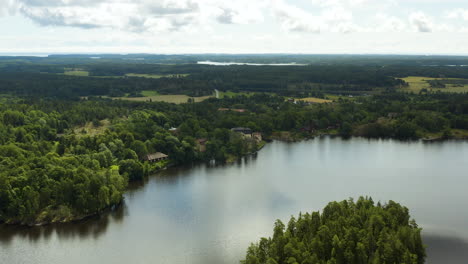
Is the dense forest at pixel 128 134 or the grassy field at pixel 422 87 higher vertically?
the grassy field at pixel 422 87

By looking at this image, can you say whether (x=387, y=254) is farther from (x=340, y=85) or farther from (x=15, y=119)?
(x=340, y=85)

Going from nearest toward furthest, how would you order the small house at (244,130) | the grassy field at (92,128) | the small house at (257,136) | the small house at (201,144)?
the small house at (201,144) → the grassy field at (92,128) → the small house at (257,136) → the small house at (244,130)

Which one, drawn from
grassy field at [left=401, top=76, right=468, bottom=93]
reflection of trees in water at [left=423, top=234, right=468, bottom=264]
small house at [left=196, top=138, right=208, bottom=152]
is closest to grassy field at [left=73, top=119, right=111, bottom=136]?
small house at [left=196, top=138, right=208, bottom=152]

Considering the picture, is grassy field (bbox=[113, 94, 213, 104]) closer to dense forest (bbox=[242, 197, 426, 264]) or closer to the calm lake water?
the calm lake water

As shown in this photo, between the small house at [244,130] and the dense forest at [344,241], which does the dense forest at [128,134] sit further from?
the dense forest at [344,241]

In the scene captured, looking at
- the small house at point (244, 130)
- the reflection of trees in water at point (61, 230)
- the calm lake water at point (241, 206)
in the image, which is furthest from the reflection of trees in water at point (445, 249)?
the small house at point (244, 130)

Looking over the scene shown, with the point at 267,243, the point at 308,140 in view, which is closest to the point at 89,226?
the point at 267,243

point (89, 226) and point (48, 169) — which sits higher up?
point (48, 169)

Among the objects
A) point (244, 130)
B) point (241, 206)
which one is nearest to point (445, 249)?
point (241, 206)
